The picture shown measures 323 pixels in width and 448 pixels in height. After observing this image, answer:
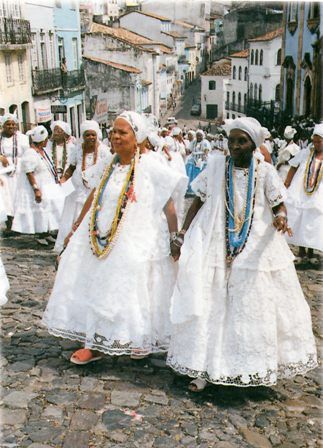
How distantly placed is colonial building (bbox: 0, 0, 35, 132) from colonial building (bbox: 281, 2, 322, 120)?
12.6 m

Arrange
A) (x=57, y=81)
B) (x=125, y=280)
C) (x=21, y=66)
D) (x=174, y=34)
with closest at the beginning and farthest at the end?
(x=125, y=280)
(x=21, y=66)
(x=57, y=81)
(x=174, y=34)

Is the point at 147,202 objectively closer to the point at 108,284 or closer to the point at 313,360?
the point at 108,284

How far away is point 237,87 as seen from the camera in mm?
61281

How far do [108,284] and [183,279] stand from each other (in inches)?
25.4

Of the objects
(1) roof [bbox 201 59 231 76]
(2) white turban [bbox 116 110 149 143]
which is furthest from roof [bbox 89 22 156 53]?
(2) white turban [bbox 116 110 149 143]

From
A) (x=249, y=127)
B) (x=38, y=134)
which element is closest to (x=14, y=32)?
(x=38, y=134)

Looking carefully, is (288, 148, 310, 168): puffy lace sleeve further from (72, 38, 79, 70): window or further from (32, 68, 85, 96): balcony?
(72, 38, 79, 70): window

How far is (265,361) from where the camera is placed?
449 cm

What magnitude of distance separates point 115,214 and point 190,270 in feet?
2.83

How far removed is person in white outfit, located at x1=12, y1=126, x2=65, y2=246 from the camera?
962 centimetres

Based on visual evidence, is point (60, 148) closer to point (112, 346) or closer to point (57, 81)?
point (112, 346)

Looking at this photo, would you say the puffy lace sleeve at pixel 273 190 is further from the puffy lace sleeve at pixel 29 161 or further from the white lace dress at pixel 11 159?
the white lace dress at pixel 11 159

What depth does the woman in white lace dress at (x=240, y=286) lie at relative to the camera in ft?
14.7

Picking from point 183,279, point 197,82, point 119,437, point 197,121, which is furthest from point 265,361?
point 197,82
